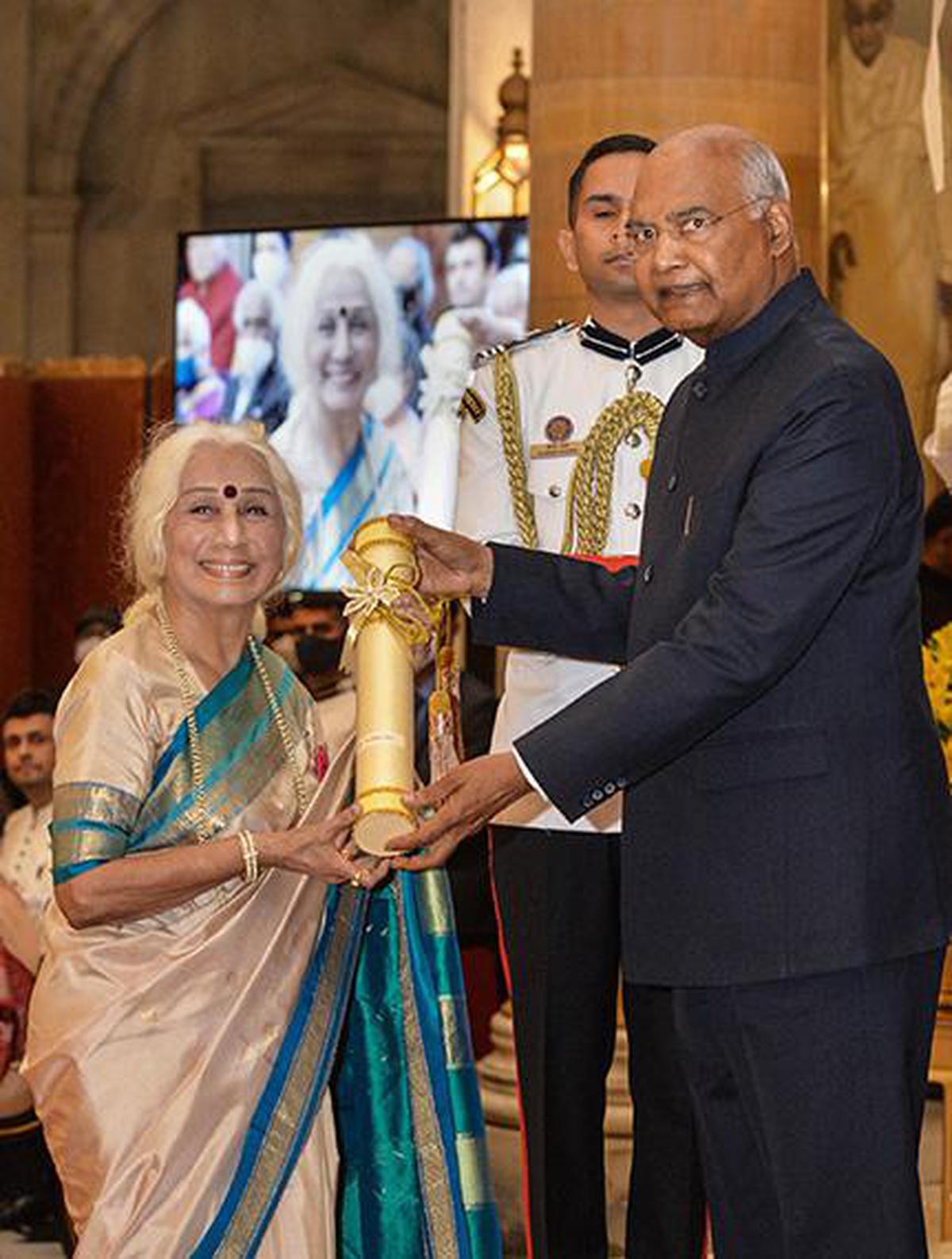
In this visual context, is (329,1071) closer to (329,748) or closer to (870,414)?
(329,748)

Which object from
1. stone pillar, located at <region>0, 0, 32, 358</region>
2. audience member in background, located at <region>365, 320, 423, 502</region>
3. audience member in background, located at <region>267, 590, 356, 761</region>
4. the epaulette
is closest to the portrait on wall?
audience member in background, located at <region>267, 590, 356, 761</region>

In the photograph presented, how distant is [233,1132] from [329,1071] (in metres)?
0.21

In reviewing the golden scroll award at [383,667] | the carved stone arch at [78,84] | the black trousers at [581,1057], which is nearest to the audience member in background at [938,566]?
the black trousers at [581,1057]

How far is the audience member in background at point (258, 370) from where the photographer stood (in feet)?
34.5

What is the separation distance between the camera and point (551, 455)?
4629 millimetres

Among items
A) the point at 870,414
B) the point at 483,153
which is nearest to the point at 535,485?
the point at 870,414

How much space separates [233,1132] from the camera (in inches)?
164

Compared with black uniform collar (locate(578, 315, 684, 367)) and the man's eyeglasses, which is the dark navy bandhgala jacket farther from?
black uniform collar (locate(578, 315, 684, 367))

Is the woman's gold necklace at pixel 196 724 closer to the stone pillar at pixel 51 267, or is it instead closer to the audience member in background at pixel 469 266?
the audience member in background at pixel 469 266

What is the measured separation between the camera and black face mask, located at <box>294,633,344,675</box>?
799cm

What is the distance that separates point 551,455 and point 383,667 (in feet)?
2.76

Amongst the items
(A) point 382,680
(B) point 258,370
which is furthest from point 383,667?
(B) point 258,370

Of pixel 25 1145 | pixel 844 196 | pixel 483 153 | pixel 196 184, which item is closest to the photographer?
pixel 25 1145

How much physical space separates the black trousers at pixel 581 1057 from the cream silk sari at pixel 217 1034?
0.73ft
